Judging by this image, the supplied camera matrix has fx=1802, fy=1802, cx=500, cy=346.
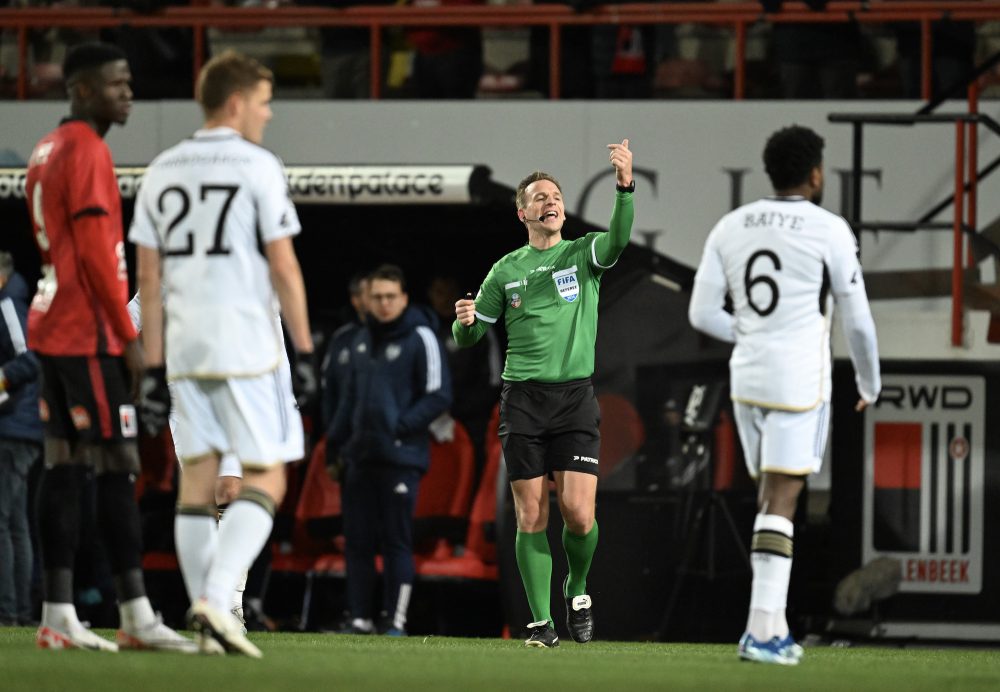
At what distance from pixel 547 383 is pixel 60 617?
266cm

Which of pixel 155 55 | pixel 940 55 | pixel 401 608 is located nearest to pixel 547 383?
pixel 401 608

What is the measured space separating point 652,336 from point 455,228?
2.42 metres

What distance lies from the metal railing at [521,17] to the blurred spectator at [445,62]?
128 mm

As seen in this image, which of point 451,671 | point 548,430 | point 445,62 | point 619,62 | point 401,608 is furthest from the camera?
point 445,62

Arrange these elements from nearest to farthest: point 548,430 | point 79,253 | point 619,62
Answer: point 79,253
point 548,430
point 619,62

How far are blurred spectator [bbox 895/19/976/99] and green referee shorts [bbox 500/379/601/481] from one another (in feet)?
15.4

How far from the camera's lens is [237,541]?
588 cm

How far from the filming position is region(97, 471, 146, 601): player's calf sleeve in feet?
21.6

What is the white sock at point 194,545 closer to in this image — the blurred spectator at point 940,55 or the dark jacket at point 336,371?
the dark jacket at point 336,371

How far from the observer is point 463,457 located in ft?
39.3

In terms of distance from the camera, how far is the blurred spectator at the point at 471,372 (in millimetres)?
12586

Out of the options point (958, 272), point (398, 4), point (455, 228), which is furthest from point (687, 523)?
point (398, 4)

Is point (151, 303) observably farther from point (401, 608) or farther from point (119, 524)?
point (401, 608)

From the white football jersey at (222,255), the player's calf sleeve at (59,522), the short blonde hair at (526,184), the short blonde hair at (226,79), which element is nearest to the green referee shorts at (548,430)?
the short blonde hair at (526,184)
